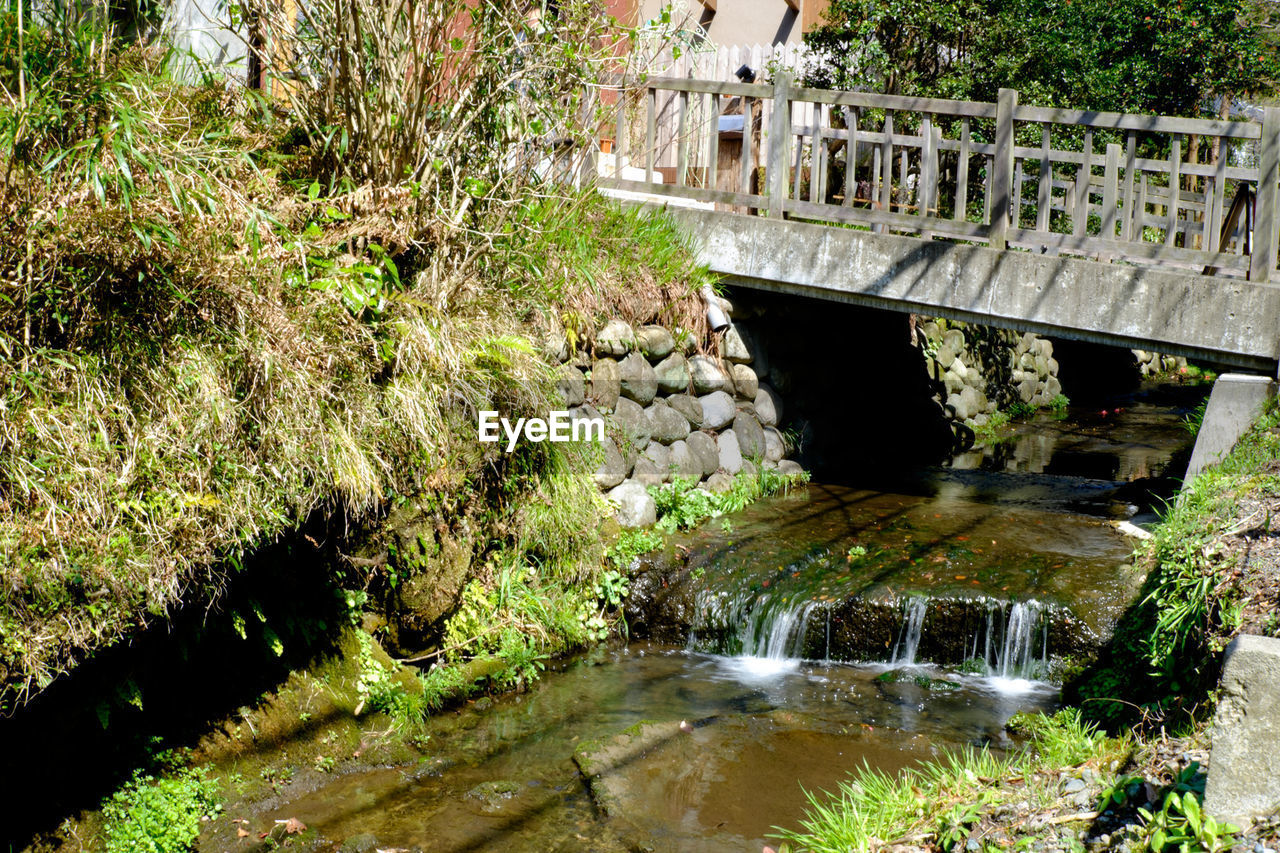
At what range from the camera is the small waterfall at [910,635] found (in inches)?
287

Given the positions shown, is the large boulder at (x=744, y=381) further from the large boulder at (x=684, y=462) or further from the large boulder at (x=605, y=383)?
the large boulder at (x=605, y=383)

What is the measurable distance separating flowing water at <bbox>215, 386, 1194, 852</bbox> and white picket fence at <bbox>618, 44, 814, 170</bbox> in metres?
3.56

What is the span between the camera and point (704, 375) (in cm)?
960

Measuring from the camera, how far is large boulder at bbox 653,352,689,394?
919cm

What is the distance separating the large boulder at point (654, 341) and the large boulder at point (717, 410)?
66 cm

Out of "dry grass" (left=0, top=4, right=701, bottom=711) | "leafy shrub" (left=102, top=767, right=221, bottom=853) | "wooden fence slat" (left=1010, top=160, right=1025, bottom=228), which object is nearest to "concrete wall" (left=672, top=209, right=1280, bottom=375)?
"wooden fence slat" (left=1010, top=160, right=1025, bottom=228)

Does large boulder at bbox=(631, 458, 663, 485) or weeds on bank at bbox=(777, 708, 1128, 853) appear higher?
large boulder at bbox=(631, 458, 663, 485)

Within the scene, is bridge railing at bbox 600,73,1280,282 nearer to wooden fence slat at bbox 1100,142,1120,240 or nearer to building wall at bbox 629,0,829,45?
wooden fence slat at bbox 1100,142,1120,240

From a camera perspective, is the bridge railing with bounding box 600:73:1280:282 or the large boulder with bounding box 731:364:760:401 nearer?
the bridge railing with bounding box 600:73:1280:282

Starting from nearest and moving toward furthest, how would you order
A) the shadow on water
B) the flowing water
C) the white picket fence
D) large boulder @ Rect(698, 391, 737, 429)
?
the shadow on water
the flowing water
large boulder @ Rect(698, 391, 737, 429)
the white picket fence

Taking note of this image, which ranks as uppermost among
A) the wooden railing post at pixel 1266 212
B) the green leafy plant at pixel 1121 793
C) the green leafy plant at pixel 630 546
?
the wooden railing post at pixel 1266 212

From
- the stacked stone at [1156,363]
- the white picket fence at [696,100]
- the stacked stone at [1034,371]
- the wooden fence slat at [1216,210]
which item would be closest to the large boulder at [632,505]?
the white picket fence at [696,100]

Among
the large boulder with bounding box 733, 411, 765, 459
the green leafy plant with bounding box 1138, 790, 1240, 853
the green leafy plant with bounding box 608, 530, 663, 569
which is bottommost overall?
the green leafy plant with bounding box 608, 530, 663, 569

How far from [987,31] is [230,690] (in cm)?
959
